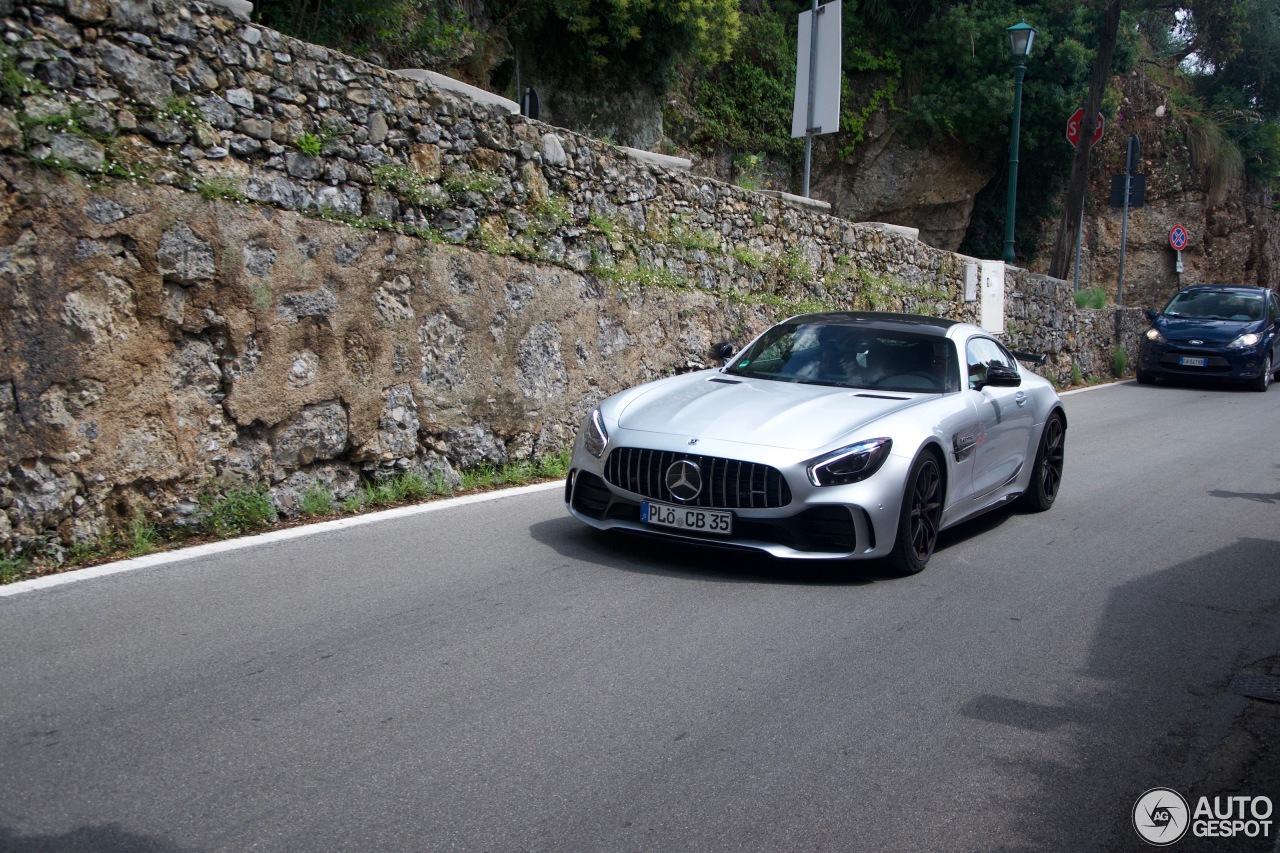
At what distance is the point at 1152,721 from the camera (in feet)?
14.4

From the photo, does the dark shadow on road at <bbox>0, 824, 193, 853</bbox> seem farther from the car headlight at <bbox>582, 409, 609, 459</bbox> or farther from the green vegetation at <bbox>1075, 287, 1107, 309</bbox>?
the green vegetation at <bbox>1075, 287, 1107, 309</bbox>

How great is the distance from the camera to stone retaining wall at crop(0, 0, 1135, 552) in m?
6.28

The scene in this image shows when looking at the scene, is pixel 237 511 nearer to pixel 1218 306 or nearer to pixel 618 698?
pixel 618 698

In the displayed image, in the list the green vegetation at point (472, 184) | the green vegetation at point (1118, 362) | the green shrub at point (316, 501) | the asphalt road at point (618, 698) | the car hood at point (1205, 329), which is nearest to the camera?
the asphalt road at point (618, 698)

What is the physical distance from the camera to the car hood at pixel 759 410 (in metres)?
6.22

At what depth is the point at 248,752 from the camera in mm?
3756

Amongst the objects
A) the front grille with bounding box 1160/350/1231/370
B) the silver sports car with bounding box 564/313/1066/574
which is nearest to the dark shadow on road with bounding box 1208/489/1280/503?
the silver sports car with bounding box 564/313/1066/574

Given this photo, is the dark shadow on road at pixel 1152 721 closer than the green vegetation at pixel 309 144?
Yes

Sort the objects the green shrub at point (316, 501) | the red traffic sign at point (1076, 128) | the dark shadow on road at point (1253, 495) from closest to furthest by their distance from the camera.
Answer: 1. the green shrub at point (316, 501)
2. the dark shadow on road at point (1253, 495)
3. the red traffic sign at point (1076, 128)

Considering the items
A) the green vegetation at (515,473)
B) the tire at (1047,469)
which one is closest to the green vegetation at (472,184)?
the green vegetation at (515,473)

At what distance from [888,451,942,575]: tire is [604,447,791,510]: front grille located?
2.29ft

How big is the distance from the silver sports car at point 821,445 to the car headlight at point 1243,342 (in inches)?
567

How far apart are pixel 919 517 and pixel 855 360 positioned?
1464mm

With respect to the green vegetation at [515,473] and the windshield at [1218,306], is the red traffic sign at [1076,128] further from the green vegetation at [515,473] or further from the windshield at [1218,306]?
the green vegetation at [515,473]
